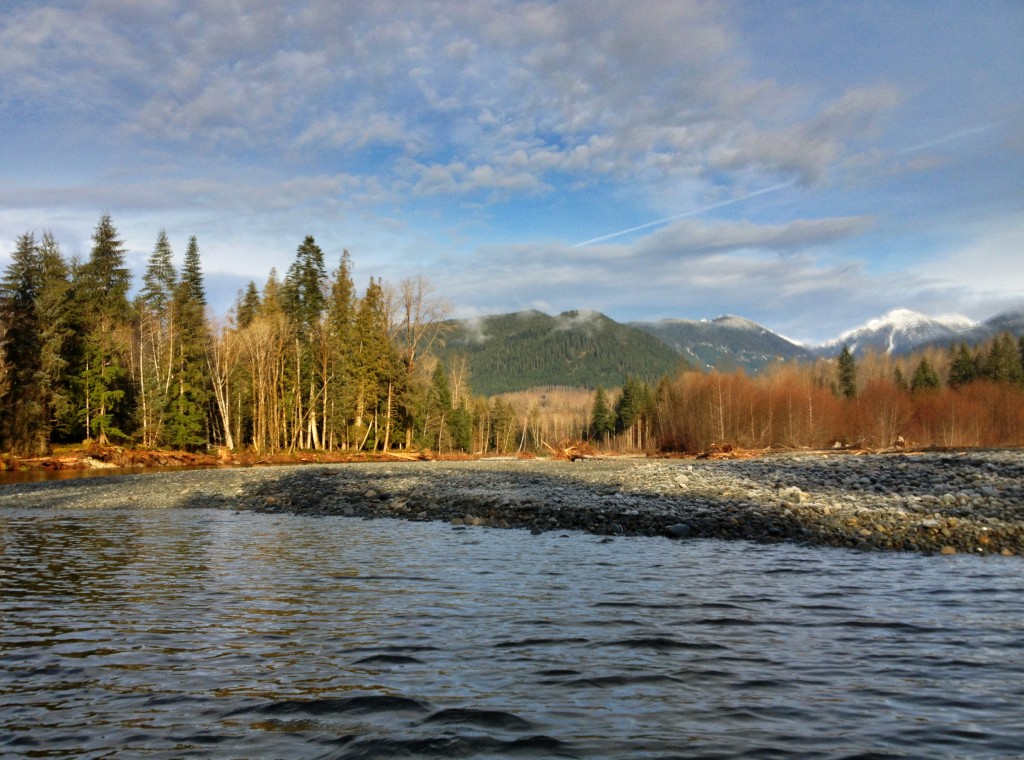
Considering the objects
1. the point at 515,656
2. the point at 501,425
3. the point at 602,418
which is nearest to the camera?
the point at 515,656

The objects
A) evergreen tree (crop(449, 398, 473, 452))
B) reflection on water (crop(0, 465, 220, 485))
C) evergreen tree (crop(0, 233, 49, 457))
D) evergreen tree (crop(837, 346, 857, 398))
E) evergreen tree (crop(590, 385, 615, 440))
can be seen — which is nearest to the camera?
reflection on water (crop(0, 465, 220, 485))

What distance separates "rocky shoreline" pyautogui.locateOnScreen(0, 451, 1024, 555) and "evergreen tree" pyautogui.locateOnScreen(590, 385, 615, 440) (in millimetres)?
102992

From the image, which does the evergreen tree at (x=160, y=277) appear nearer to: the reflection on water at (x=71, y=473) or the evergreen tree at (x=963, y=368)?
the reflection on water at (x=71, y=473)

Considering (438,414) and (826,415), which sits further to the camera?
(438,414)

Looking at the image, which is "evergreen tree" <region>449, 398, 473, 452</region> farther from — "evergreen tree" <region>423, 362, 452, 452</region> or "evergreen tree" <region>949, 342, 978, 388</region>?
"evergreen tree" <region>949, 342, 978, 388</region>

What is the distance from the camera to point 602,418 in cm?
12838

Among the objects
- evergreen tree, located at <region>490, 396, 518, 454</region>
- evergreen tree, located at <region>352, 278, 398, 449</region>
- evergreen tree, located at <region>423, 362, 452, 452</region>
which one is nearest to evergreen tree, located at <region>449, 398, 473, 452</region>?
evergreen tree, located at <region>423, 362, 452, 452</region>

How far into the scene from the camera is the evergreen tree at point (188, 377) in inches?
1919

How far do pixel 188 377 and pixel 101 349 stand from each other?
6774 millimetres

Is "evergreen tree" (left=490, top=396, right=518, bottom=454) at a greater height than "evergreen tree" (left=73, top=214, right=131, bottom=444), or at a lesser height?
lesser

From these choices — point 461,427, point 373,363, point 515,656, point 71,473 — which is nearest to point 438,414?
point 461,427

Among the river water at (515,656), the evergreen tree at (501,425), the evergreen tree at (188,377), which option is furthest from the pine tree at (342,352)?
the evergreen tree at (501,425)

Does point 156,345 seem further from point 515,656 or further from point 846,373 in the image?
point 846,373

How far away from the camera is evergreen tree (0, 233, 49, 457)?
4009 centimetres
